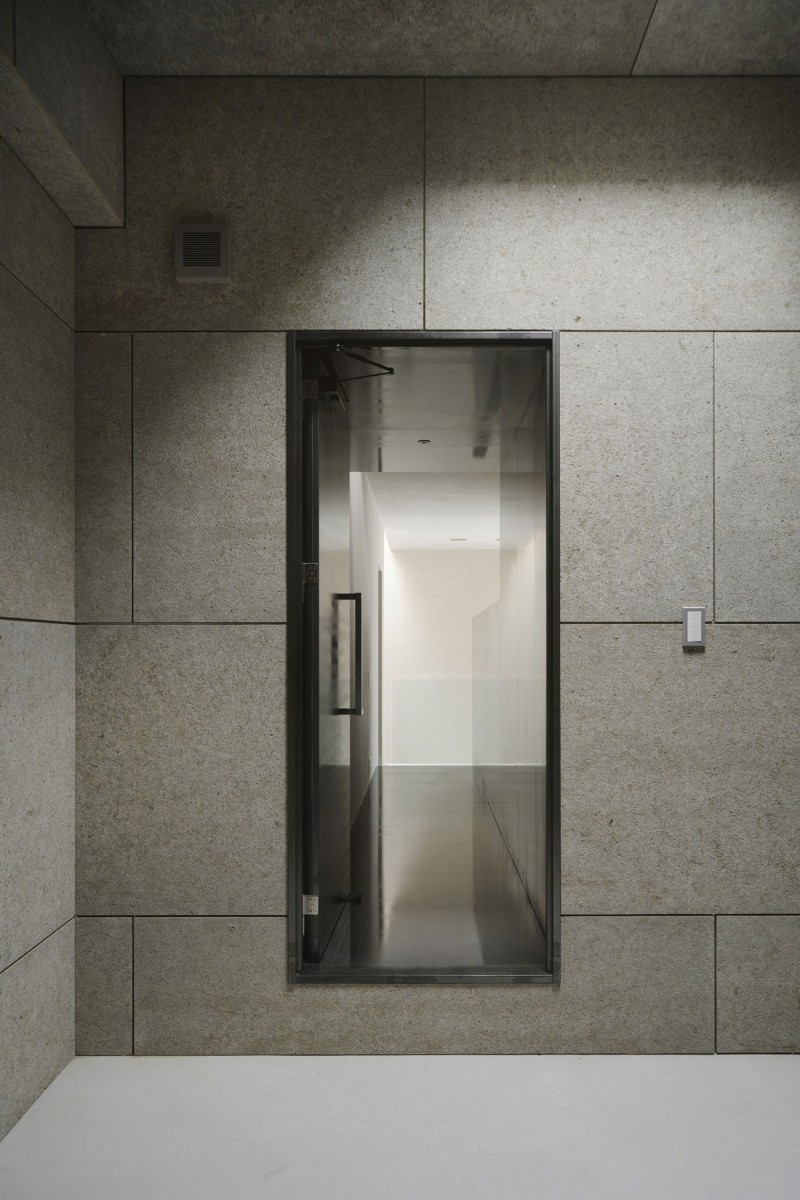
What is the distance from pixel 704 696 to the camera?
2750mm

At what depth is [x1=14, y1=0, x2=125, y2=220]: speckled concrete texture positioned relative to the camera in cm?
213

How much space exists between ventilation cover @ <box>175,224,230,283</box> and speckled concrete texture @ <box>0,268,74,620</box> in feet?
1.40

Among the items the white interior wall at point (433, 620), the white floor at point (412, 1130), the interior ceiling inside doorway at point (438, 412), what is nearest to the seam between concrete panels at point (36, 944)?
the white floor at point (412, 1130)

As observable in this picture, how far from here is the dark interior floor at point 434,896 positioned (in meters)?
2.95

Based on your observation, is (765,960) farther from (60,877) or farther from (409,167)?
(409,167)

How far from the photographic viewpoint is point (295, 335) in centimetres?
276

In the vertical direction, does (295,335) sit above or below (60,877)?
above

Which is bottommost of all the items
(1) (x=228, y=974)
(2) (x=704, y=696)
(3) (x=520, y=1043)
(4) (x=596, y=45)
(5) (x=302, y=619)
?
(3) (x=520, y=1043)

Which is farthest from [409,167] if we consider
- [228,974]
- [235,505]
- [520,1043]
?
[520,1043]

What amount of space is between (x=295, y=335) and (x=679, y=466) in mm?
1305

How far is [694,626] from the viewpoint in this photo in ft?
8.95

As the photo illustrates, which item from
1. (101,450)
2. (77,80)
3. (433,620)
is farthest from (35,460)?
(433,620)

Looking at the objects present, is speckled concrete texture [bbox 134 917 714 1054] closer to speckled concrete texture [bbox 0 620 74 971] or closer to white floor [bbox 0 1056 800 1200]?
white floor [bbox 0 1056 800 1200]

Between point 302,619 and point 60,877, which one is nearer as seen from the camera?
point 60,877
